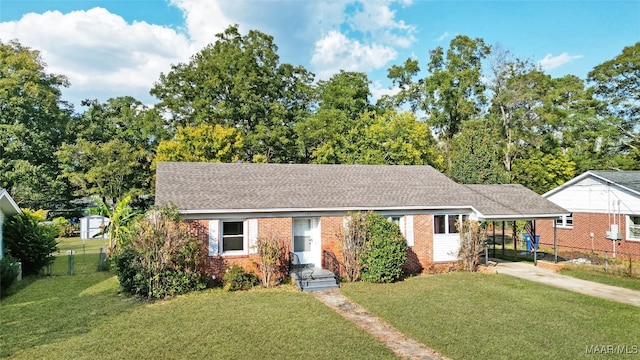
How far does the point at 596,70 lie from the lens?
125 ft

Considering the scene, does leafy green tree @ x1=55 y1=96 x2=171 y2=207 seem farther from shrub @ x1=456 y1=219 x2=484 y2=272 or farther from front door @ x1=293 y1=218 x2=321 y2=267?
shrub @ x1=456 y1=219 x2=484 y2=272

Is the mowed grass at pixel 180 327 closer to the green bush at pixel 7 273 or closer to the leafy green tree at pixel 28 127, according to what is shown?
the green bush at pixel 7 273

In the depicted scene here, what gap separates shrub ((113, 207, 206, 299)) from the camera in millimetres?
13328

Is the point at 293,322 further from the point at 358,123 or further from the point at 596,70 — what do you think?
the point at 596,70

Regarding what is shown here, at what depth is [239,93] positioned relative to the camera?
3734 cm

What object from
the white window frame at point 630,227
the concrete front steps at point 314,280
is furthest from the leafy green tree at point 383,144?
the concrete front steps at point 314,280

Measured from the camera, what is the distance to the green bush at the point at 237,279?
47.4 ft

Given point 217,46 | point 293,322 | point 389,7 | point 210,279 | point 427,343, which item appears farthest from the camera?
point 217,46

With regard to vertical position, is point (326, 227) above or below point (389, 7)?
below

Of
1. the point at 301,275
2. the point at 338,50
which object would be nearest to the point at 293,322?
the point at 301,275

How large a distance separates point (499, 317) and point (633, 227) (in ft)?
53.9

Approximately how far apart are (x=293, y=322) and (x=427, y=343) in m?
3.51
